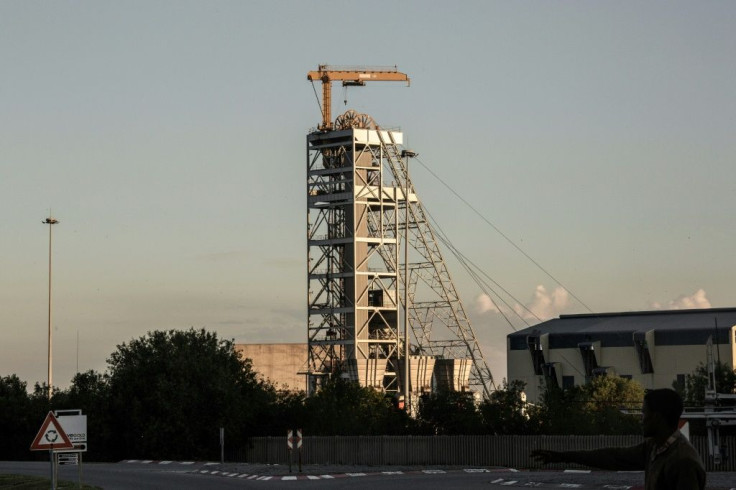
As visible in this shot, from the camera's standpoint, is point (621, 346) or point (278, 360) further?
point (278, 360)

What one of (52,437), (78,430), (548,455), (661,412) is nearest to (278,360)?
(78,430)

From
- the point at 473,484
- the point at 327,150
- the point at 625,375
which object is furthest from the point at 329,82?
the point at 473,484

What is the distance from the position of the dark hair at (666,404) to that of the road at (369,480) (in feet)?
110

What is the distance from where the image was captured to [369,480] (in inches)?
1957

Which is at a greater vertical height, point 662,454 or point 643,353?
point 643,353

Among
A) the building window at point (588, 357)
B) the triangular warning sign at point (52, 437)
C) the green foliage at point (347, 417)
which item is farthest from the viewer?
the building window at point (588, 357)

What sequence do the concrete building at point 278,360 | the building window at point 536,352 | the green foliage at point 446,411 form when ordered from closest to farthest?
1. the green foliage at point 446,411
2. the building window at point 536,352
3. the concrete building at point 278,360

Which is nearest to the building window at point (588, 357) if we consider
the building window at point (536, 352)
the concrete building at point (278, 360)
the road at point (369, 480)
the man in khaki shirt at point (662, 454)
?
the building window at point (536, 352)

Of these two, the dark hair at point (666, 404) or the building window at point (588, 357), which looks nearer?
the dark hair at point (666, 404)

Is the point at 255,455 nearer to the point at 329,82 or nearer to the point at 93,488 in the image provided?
the point at 93,488

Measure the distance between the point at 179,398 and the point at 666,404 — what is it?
7071cm

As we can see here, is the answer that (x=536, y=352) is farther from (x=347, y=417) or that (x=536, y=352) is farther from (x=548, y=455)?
(x=548, y=455)

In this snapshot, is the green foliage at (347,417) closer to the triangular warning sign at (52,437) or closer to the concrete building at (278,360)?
the triangular warning sign at (52,437)

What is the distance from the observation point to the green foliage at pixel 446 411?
2751 inches
